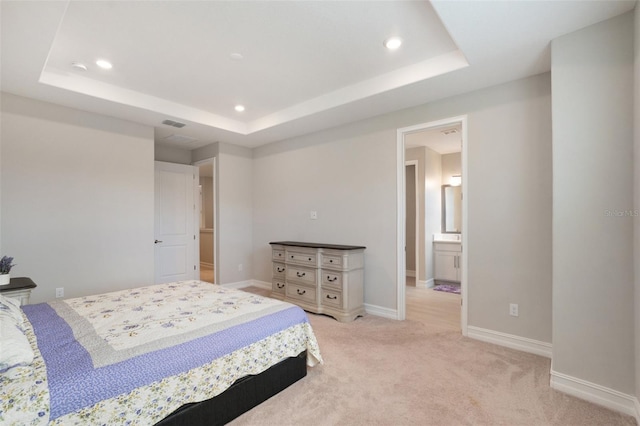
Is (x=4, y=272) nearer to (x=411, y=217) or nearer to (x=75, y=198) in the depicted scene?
(x=75, y=198)

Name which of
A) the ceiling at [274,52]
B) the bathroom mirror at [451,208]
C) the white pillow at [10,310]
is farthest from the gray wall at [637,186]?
the bathroom mirror at [451,208]

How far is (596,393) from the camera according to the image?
208 cm

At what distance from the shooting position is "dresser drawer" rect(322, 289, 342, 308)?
3.75m

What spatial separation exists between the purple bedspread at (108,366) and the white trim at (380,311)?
208 cm

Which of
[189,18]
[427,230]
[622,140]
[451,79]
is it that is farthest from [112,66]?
[427,230]

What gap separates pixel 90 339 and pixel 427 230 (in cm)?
520

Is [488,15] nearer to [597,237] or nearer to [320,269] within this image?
[597,237]

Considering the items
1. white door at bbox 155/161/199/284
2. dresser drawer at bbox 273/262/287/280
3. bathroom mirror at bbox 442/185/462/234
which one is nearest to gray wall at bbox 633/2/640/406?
dresser drawer at bbox 273/262/287/280

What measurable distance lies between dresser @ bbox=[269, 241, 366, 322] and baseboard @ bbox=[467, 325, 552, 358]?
4.29ft

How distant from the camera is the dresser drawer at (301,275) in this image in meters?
4.02

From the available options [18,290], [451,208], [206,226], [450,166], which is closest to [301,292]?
[18,290]

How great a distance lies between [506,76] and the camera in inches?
114

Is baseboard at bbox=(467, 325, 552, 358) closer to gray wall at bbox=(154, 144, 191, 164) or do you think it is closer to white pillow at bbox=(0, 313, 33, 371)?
white pillow at bbox=(0, 313, 33, 371)

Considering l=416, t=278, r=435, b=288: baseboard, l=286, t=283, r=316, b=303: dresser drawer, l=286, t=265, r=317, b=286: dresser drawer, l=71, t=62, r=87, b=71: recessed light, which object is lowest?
l=416, t=278, r=435, b=288: baseboard
